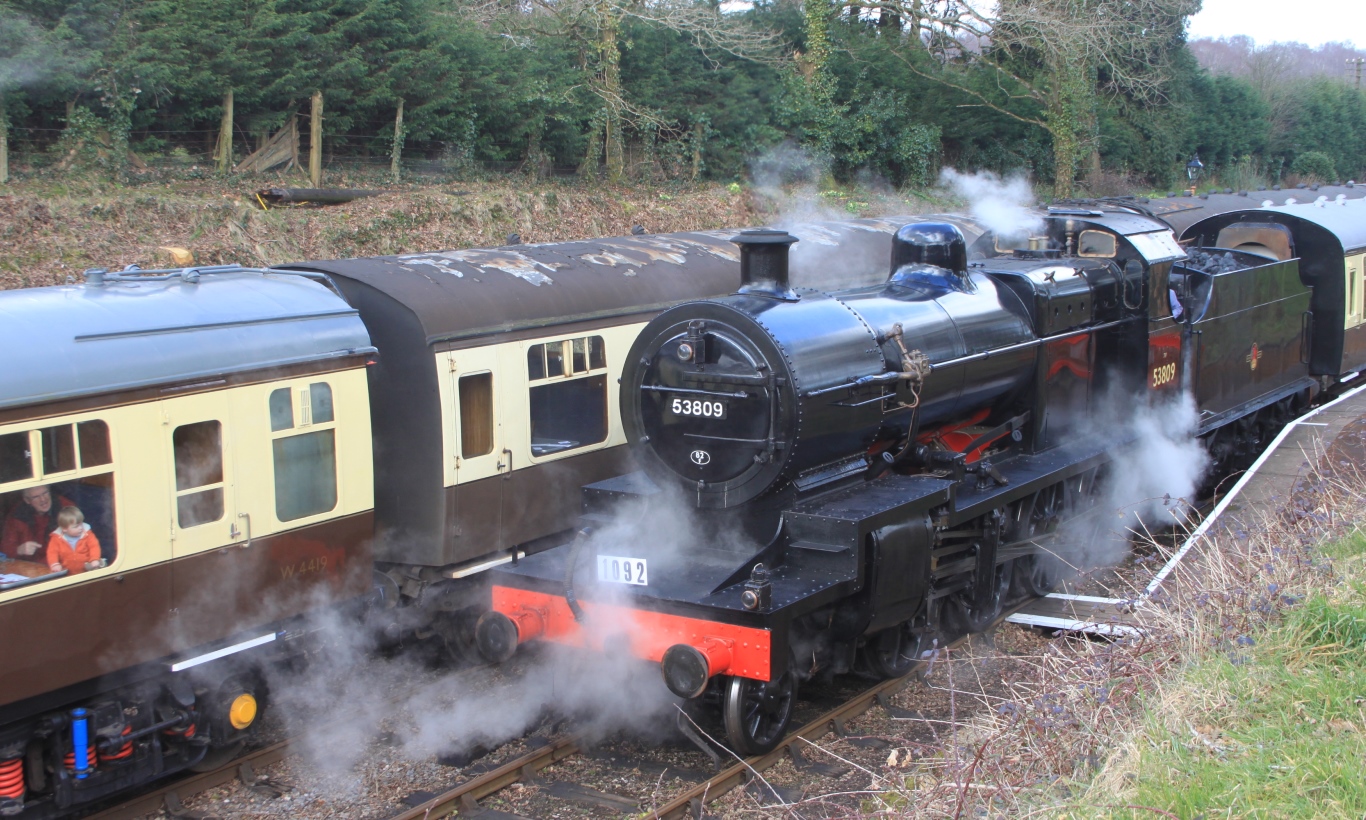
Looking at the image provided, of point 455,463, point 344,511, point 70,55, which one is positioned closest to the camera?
point 344,511

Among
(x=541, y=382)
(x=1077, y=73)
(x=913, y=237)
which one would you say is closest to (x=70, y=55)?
(x=541, y=382)

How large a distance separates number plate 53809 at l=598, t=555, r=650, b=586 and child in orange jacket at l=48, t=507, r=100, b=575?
2.42 m

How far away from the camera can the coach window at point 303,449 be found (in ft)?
20.5

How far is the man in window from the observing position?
16.4 feet

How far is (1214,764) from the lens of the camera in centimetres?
389

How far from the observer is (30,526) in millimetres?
5055

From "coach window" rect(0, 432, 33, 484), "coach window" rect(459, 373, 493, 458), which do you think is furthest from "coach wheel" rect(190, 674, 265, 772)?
"coach window" rect(459, 373, 493, 458)

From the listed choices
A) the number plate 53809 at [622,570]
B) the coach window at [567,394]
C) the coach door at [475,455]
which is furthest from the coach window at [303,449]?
the number plate 53809 at [622,570]

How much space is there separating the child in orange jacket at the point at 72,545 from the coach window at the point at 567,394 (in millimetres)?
3010

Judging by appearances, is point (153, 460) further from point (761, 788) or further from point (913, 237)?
point (913, 237)

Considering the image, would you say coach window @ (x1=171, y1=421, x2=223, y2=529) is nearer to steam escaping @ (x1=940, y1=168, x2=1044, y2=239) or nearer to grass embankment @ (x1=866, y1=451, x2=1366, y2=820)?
grass embankment @ (x1=866, y1=451, x2=1366, y2=820)

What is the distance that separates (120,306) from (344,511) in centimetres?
169

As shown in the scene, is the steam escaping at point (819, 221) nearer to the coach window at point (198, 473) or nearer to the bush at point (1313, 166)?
the coach window at point (198, 473)

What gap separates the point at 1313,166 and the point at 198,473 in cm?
4565
